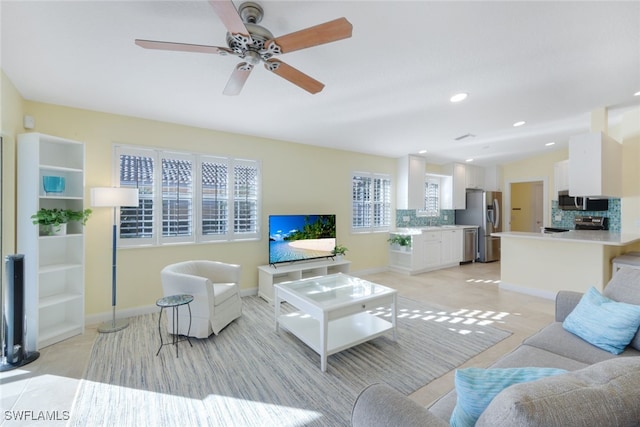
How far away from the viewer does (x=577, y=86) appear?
308 cm

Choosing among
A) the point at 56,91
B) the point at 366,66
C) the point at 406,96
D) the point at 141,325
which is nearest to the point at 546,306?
the point at 406,96

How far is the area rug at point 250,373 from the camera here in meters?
1.84

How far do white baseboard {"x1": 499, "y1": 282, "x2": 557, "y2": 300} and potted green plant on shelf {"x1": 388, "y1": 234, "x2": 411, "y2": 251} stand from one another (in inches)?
67.9

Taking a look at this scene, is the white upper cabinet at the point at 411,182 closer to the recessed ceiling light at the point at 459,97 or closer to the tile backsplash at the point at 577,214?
the recessed ceiling light at the point at 459,97

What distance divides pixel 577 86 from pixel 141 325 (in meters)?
5.61

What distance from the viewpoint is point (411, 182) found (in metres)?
6.00

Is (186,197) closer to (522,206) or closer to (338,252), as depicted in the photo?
(338,252)

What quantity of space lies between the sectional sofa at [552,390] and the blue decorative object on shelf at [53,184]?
3415 mm

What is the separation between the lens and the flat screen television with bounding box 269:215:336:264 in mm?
4266

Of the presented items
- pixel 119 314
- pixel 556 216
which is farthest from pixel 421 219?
pixel 119 314

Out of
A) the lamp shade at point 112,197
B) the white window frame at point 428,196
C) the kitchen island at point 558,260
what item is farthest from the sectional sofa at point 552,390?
the white window frame at point 428,196

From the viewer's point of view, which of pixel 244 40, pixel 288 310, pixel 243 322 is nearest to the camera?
pixel 244 40

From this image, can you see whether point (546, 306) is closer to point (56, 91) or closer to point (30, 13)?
point (30, 13)

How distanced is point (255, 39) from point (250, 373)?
2.48m
